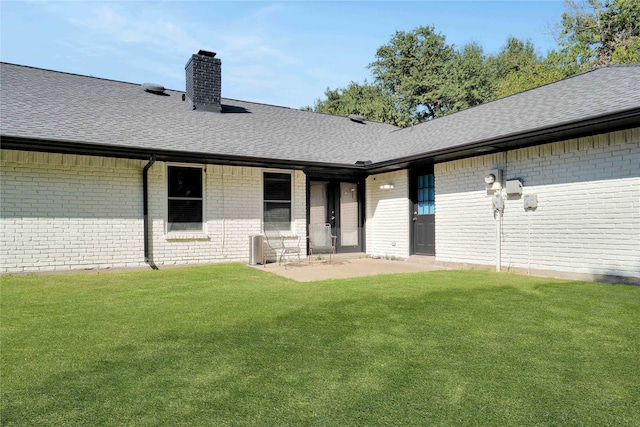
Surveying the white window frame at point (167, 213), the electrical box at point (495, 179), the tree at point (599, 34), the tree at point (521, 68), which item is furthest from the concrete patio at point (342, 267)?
the tree at point (521, 68)

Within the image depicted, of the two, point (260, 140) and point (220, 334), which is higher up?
point (260, 140)

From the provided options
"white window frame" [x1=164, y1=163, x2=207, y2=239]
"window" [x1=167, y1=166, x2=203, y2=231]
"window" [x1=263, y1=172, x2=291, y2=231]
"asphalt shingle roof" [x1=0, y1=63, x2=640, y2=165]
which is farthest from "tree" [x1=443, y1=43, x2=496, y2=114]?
"window" [x1=167, y1=166, x2=203, y2=231]

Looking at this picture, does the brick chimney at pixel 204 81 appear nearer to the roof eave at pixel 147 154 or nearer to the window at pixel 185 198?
the window at pixel 185 198

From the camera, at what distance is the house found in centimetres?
679

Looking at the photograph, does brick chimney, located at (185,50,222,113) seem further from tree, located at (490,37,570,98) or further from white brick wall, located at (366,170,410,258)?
tree, located at (490,37,570,98)

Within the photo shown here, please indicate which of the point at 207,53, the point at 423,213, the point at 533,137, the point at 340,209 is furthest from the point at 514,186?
the point at 207,53

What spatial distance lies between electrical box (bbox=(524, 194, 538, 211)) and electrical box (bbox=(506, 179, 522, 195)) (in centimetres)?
18

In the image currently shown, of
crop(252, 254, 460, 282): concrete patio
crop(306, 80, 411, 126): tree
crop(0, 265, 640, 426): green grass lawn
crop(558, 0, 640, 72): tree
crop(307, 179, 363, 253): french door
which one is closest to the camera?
crop(0, 265, 640, 426): green grass lawn

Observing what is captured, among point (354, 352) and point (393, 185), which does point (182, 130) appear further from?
point (354, 352)

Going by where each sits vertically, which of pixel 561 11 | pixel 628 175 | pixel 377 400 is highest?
pixel 561 11

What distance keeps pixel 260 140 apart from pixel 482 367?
845 cm

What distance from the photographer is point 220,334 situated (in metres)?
3.80

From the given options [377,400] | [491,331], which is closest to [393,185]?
[491,331]

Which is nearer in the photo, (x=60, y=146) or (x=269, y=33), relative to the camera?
(x=60, y=146)
